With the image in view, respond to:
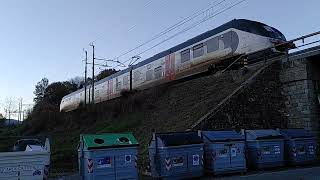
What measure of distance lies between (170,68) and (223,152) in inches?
661

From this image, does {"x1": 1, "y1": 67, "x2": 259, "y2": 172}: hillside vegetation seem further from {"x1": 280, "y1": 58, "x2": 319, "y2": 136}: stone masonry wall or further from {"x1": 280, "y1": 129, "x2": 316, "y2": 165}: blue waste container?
{"x1": 280, "y1": 129, "x2": 316, "y2": 165}: blue waste container

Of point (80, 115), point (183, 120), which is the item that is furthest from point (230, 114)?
point (80, 115)

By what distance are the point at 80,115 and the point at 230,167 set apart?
2874 centimetres

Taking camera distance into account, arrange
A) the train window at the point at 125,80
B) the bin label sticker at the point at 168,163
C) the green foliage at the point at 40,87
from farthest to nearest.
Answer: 1. the green foliage at the point at 40,87
2. the train window at the point at 125,80
3. the bin label sticker at the point at 168,163

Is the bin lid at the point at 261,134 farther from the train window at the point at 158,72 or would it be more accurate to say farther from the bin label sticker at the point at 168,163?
the train window at the point at 158,72

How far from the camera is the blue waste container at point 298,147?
16422 millimetres

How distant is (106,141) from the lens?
40.9ft

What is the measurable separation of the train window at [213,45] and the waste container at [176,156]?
483 inches

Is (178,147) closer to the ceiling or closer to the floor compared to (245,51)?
closer to the floor

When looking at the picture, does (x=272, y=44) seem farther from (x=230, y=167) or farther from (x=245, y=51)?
(x=230, y=167)

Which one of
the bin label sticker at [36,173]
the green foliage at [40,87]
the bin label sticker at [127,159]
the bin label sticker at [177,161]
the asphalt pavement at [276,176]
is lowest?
the asphalt pavement at [276,176]

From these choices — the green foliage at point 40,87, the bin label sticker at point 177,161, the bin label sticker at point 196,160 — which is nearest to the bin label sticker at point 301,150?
the bin label sticker at point 196,160

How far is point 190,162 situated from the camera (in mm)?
13656

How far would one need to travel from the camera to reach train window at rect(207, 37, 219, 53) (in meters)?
25.3
